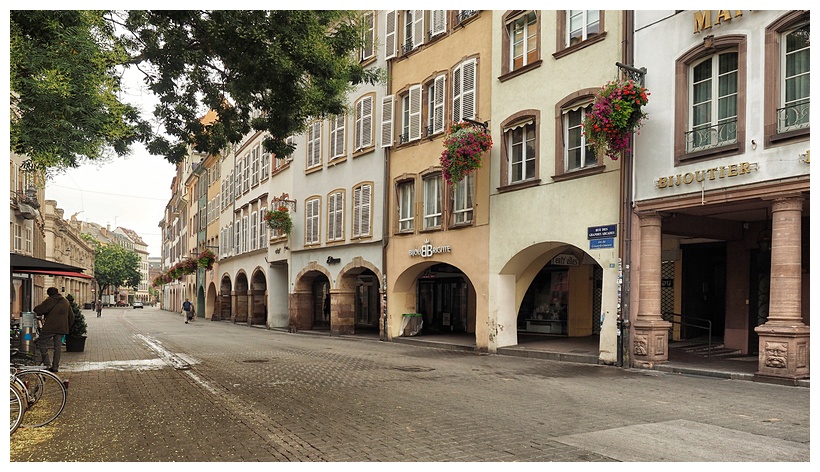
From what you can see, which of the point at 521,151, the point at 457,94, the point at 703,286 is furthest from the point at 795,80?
the point at 457,94

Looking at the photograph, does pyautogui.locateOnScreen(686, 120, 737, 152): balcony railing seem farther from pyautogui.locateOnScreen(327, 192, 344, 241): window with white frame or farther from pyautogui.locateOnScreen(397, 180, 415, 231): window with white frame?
pyautogui.locateOnScreen(327, 192, 344, 241): window with white frame

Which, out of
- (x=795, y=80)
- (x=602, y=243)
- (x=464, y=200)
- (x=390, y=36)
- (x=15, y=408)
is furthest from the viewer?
(x=390, y=36)

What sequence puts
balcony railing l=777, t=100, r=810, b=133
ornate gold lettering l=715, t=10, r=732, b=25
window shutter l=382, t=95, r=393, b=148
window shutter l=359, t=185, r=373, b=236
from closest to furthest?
balcony railing l=777, t=100, r=810, b=133
ornate gold lettering l=715, t=10, r=732, b=25
window shutter l=382, t=95, r=393, b=148
window shutter l=359, t=185, r=373, b=236

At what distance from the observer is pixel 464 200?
21750 mm

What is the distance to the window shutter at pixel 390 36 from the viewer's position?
25.8 m

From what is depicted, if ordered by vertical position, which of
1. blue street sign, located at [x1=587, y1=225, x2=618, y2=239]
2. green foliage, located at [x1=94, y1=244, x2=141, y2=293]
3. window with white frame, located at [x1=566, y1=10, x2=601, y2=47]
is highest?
window with white frame, located at [x1=566, y1=10, x2=601, y2=47]

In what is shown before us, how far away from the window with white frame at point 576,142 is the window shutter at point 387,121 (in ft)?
27.9

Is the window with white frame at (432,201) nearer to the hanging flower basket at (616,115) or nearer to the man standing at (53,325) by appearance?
the hanging flower basket at (616,115)

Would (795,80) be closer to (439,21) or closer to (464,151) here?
(464,151)

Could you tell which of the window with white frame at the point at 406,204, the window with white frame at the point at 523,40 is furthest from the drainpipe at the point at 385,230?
the window with white frame at the point at 523,40

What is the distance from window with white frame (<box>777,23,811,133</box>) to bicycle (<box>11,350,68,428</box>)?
39.0 feet

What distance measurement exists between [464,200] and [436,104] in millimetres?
3378

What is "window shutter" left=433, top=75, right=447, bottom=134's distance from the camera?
899 inches

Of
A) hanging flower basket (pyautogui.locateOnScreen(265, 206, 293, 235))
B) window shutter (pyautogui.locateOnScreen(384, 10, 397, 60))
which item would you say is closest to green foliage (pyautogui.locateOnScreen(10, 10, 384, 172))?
window shutter (pyautogui.locateOnScreen(384, 10, 397, 60))
